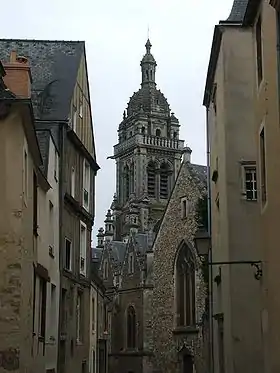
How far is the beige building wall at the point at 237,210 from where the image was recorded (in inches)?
643

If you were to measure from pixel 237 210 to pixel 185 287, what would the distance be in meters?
29.4

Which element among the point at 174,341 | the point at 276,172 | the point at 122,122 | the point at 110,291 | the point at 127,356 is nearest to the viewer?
the point at 276,172

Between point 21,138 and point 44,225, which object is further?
point 44,225

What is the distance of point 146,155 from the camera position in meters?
85.1

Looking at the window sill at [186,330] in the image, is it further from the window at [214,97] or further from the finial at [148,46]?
the finial at [148,46]

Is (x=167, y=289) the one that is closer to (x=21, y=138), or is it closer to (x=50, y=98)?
(x=50, y=98)

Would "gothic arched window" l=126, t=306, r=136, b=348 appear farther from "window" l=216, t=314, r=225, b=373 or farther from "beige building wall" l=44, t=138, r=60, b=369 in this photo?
"window" l=216, t=314, r=225, b=373

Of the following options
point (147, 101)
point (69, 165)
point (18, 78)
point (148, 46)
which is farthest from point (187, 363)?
point (148, 46)

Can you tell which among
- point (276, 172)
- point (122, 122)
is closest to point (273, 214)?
point (276, 172)

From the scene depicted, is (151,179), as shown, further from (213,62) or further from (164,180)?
(213,62)

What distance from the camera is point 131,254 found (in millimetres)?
54875

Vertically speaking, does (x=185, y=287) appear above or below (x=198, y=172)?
below

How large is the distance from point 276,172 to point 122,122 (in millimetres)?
79756

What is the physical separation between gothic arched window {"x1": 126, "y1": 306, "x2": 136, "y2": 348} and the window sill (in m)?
7.72
